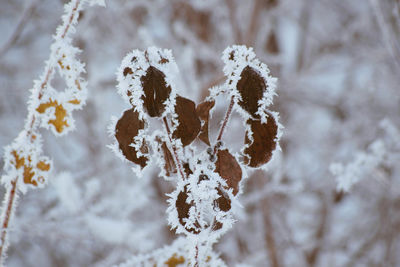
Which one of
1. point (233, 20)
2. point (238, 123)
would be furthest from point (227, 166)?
point (238, 123)

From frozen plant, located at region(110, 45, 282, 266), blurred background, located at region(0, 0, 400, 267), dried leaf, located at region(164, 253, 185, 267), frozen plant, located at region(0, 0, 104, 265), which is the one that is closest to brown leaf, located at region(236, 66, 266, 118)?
frozen plant, located at region(110, 45, 282, 266)

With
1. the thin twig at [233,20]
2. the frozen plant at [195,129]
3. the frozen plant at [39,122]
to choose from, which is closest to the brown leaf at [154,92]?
the frozen plant at [195,129]

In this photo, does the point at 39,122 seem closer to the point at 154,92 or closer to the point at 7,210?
the point at 7,210

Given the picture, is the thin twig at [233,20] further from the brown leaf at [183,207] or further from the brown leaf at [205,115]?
the brown leaf at [183,207]

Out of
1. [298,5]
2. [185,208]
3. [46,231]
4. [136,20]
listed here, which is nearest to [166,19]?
[136,20]

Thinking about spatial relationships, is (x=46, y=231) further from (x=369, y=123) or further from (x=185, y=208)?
(x=369, y=123)
